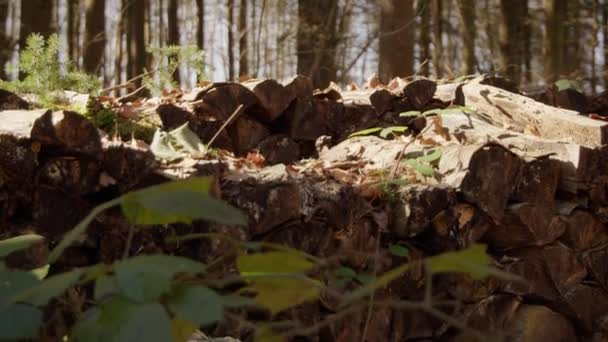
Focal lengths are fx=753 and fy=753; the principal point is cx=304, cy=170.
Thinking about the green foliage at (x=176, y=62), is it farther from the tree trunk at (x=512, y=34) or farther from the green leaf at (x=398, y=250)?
the tree trunk at (x=512, y=34)

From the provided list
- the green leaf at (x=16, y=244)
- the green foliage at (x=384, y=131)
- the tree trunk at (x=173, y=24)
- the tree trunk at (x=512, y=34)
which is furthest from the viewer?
the tree trunk at (x=173, y=24)

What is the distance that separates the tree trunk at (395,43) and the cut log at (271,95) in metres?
3.01

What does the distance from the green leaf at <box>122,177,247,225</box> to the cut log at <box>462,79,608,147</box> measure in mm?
4625

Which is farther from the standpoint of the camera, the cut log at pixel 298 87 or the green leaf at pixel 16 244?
the cut log at pixel 298 87

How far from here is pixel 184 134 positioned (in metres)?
3.79

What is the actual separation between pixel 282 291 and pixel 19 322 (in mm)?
216

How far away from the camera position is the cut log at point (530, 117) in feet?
16.2

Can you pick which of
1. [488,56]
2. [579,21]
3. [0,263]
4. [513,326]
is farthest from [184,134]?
[488,56]

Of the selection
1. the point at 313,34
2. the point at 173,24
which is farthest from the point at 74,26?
the point at 313,34

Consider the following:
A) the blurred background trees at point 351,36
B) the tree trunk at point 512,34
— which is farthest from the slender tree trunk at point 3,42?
the tree trunk at point 512,34

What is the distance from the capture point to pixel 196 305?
22.6 inches

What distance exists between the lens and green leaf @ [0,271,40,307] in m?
0.64

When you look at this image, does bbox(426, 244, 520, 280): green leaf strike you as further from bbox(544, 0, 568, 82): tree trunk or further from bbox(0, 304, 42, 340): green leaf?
bbox(544, 0, 568, 82): tree trunk

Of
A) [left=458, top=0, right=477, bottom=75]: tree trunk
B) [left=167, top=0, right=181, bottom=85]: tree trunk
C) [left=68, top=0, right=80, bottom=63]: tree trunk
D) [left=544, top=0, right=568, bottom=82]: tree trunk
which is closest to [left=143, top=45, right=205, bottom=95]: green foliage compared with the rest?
[left=544, top=0, right=568, bottom=82]: tree trunk
